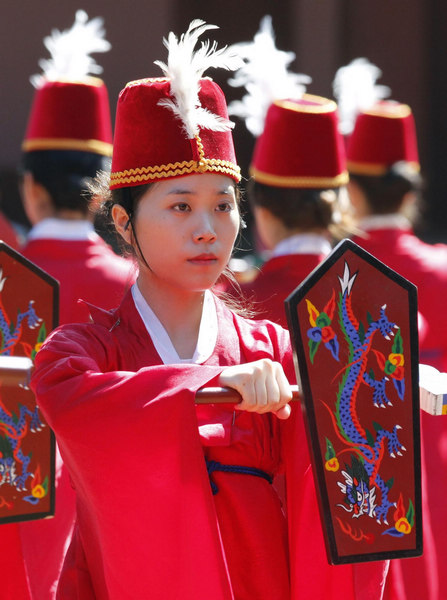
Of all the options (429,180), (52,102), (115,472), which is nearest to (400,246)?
(52,102)

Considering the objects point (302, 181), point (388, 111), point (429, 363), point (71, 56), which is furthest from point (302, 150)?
point (388, 111)

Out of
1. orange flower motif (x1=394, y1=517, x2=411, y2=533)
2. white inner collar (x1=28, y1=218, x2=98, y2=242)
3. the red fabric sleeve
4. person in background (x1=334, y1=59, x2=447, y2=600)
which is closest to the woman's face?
the red fabric sleeve

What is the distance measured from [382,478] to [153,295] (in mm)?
491

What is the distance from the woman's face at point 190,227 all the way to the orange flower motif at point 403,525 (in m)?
0.48

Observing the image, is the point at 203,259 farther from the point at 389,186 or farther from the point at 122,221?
the point at 389,186

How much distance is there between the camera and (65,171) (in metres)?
3.24

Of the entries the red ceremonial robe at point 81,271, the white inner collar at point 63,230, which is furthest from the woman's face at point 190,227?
the white inner collar at point 63,230

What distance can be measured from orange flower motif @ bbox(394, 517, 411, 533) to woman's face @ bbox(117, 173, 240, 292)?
48 cm

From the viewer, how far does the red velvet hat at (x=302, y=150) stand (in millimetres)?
3184

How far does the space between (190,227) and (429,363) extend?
1.67 metres

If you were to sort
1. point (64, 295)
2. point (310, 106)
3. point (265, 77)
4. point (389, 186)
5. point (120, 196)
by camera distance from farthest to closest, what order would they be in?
point (389, 186) < point (265, 77) < point (310, 106) < point (64, 295) < point (120, 196)

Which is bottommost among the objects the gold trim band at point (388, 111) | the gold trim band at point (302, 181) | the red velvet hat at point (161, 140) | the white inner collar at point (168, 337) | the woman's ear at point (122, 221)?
the white inner collar at point (168, 337)

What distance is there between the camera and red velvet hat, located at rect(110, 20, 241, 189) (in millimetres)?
1853

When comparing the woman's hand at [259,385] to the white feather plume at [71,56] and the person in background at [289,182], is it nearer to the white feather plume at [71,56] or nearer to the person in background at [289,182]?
the person in background at [289,182]
